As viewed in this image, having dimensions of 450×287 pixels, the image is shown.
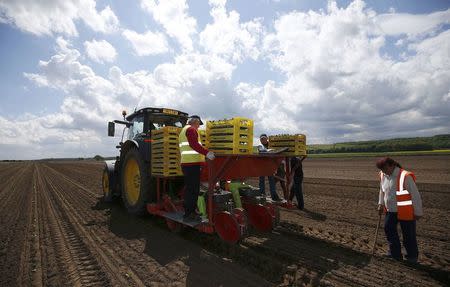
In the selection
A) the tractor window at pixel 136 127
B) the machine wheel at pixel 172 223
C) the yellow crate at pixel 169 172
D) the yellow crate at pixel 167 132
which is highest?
the tractor window at pixel 136 127

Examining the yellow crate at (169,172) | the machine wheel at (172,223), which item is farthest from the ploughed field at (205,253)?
the yellow crate at (169,172)

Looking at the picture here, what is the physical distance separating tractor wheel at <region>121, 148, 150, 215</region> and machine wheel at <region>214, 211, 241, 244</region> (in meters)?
2.03

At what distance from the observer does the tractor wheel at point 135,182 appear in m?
5.93

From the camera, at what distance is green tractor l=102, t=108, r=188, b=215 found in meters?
5.97

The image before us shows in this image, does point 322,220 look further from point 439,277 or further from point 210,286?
point 210,286

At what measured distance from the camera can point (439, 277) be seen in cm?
349

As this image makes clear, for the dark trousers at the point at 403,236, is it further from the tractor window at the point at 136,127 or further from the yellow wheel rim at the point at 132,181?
the tractor window at the point at 136,127

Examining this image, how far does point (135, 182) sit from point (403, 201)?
17.8ft

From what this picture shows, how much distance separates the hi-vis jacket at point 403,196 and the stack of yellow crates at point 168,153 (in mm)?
3509

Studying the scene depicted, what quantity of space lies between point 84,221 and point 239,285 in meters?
4.57

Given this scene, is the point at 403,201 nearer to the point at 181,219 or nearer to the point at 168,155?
the point at 181,219

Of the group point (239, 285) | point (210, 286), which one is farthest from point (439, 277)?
point (210, 286)

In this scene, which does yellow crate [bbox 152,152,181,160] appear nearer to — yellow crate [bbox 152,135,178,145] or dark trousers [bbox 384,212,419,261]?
yellow crate [bbox 152,135,178,145]

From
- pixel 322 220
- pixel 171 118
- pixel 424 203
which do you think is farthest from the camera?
pixel 424 203
